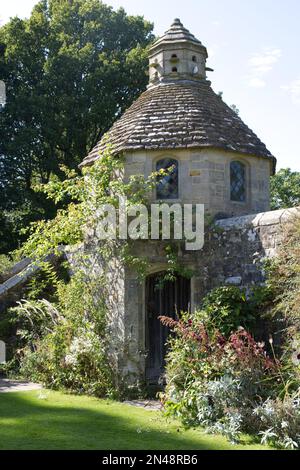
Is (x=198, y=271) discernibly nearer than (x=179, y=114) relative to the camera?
Yes

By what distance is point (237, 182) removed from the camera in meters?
13.0

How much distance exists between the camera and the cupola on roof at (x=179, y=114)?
40.4 ft

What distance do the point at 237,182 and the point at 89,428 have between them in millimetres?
6882

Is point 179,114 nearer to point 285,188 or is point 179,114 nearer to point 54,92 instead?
point 54,92

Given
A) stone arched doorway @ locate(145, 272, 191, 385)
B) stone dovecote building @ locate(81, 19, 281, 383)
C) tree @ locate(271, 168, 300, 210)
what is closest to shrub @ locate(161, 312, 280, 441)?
stone dovecote building @ locate(81, 19, 281, 383)

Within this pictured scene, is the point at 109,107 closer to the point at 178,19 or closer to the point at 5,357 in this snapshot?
the point at 178,19

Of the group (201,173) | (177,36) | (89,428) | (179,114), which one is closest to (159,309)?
(201,173)

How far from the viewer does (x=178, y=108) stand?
43.3 ft

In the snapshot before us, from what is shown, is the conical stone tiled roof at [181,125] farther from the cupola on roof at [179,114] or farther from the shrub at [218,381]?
the shrub at [218,381]

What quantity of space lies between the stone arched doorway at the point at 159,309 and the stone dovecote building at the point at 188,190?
2cm

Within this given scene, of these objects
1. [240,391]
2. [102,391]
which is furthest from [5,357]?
[240,391]

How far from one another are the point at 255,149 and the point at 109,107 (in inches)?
459

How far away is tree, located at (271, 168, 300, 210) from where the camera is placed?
28984 mm

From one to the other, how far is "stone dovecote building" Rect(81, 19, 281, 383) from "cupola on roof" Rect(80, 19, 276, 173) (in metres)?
0.02
